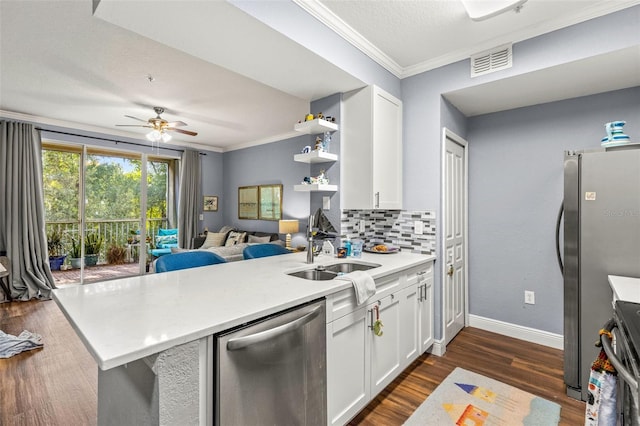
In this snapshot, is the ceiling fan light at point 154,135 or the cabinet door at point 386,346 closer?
the cabinet door at point 386,346

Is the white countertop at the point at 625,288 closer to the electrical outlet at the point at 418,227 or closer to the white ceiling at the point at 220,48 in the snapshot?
the electrical outlet at the point at 418,227

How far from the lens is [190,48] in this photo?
6.47 ft

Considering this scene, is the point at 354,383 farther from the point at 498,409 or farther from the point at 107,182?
the point at 107,182

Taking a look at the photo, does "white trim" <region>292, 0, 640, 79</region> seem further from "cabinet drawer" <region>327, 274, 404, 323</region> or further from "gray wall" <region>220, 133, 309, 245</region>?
"gray wall" <region>220, 133, 309, 245</region>

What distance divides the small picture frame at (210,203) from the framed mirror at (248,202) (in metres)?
0.72

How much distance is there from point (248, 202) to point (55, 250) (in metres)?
3.82

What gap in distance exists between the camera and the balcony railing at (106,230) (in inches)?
243

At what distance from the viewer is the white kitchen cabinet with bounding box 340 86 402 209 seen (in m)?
2.62

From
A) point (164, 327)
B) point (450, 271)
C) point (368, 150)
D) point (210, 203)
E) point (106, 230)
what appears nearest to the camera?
point (164, 327)

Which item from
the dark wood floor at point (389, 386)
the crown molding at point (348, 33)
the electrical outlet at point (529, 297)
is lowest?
the dark wood floor at point (389, 386)

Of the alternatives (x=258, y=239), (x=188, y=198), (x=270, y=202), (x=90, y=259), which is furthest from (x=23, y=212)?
(x=270, y=202)

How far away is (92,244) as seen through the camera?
625cm

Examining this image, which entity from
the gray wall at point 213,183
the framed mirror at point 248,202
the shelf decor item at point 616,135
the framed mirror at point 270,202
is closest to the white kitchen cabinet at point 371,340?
the shelf decor item at point 616,135

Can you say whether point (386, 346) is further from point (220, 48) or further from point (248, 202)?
point (248, 202)
